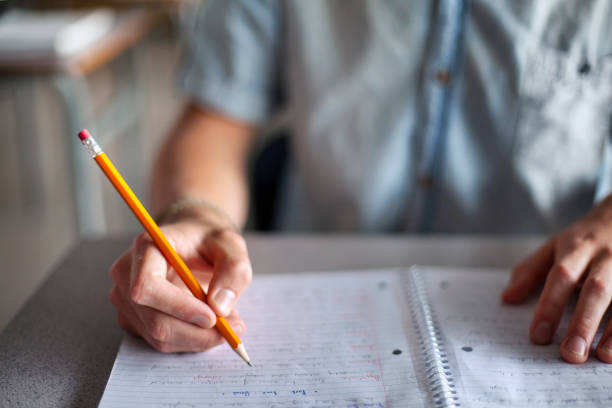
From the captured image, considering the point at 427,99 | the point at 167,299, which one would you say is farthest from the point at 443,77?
the point at 167,299

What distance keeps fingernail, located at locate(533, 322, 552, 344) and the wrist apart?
32cm

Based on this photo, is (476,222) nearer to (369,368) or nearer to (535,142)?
(535,142)

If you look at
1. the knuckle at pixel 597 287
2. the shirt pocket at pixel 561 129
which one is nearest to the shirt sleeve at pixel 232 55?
the shirt pocket at pixel 561 129

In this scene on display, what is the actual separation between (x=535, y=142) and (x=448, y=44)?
0.19 metres

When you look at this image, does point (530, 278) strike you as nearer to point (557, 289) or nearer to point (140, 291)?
point (557, 289)

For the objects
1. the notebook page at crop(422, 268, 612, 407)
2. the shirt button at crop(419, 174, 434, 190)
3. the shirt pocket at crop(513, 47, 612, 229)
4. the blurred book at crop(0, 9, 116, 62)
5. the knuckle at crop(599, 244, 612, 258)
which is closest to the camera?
the notebook page at crop(422, 268, 612, 407)

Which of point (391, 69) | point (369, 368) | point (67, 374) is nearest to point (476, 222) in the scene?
point (391, 69)

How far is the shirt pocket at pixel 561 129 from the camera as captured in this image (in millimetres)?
787

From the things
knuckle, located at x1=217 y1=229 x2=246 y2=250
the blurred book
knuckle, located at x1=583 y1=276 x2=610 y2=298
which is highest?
knuckle, located at x1=583 y1=276 x2=610 y2=298

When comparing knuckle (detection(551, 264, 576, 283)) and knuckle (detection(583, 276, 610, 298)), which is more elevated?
knuckle (detection(583, 276, 610, 298))

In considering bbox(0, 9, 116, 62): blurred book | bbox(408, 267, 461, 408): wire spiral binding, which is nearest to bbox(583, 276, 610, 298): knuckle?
bbox(408, 267, 461, 408): wire spiral binding

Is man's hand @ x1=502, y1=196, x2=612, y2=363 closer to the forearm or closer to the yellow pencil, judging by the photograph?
the yellow pencil

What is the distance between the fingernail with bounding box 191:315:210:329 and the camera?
46 cm

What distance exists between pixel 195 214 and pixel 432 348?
28 cm
